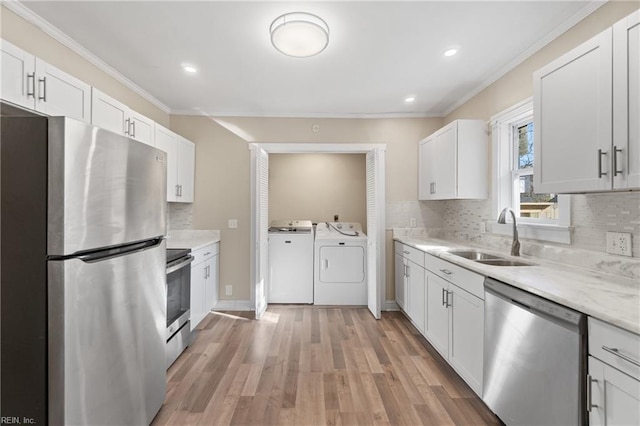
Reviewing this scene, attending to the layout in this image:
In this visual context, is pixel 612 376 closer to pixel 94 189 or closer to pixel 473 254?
pixel 473 254

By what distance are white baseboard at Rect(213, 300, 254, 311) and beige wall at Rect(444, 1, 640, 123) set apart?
3.39m

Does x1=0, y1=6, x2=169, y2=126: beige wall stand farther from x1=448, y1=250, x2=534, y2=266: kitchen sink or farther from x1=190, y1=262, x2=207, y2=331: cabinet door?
x1=448, y1=250, x2=534, y2=266: kitchen sink

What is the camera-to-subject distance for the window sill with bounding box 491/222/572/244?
1.82m

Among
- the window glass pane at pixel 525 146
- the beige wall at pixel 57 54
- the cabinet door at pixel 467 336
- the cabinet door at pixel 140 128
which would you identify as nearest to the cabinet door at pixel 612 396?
the cabinet door at pixel 467 336

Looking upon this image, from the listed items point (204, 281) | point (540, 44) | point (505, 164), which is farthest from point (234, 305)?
point (540, 44)

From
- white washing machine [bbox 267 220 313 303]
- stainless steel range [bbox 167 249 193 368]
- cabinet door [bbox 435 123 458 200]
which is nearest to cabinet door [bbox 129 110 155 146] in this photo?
stainless steel range [bbox 167 249 193 368]

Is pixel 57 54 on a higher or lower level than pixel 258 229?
higher

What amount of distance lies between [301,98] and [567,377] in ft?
9.84

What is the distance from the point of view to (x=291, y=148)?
3.53m

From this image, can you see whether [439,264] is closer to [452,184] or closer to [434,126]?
[452,184]

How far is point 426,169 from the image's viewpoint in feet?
10.8

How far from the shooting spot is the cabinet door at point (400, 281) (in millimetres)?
3180

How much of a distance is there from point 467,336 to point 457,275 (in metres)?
0.40

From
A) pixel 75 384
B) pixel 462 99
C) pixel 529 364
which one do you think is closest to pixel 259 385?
pixel 75 384
